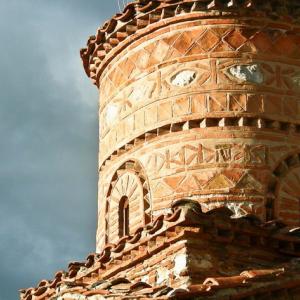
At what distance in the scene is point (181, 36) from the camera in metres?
17.7

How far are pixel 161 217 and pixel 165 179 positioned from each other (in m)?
1.46

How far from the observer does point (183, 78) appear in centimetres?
1731

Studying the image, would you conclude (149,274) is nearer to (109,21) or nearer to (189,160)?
(189,160)

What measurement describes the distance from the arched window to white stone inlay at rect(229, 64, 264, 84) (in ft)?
8.56

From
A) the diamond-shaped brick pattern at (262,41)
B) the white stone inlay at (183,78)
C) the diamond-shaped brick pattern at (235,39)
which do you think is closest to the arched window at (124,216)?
the white stone inlay at (183,78)

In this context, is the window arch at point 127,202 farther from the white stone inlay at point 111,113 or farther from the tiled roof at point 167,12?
the tiled roof at point 167,12

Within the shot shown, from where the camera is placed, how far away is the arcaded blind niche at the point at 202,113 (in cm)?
1661

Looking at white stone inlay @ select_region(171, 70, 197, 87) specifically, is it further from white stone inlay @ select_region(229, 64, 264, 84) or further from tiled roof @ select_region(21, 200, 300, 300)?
tiled roof @ select_region(21, 200, 300, 300)

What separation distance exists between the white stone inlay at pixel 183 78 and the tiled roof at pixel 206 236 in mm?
2603

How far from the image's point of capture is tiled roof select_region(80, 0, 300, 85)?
57.6ft

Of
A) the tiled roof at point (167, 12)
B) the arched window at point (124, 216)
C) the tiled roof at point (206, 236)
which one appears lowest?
the tiled roof at point (206, 236)

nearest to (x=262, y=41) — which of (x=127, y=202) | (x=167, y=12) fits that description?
(x=167, y=12)

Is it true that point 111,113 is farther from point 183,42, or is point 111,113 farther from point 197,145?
point 197,145

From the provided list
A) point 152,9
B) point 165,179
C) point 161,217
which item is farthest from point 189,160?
point 152,9
